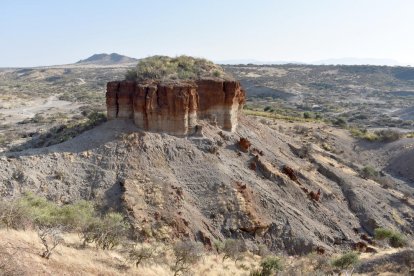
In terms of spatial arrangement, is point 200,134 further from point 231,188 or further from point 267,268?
point 267,268

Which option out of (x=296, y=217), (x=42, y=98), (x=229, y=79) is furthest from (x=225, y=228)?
(x=42, y=98)

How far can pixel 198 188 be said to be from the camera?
25.2m

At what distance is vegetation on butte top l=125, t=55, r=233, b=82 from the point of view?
94.3 feet

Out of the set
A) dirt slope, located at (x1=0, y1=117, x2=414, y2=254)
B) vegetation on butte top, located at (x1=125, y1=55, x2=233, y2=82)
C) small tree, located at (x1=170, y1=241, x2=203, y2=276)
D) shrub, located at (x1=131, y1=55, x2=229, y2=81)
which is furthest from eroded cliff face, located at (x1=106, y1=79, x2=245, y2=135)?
small tree, located at (x1=170, y1=241, x2=203, y2=276)

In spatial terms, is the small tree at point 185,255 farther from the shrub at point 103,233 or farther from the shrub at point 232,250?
the shrub at point 232,250

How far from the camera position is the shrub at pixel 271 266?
18.5m

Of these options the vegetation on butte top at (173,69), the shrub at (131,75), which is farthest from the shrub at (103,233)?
the shrub at (131,75)

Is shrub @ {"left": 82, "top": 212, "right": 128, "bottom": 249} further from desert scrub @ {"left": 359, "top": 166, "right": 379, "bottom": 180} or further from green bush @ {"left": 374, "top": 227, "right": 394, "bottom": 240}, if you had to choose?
desert scrub @ {"left": 359, "top": 166, "right": 379, "bottom": 180}

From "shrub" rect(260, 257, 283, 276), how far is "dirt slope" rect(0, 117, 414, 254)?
15.1 feet

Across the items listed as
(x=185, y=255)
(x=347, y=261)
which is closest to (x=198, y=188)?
(x=185, y=255)

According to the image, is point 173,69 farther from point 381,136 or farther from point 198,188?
point 381,136

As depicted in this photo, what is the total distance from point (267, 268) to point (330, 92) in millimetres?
127265

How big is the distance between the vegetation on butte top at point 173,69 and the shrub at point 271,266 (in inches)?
538

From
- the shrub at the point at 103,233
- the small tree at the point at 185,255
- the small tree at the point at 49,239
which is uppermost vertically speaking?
the small tree at the point at 49,239
